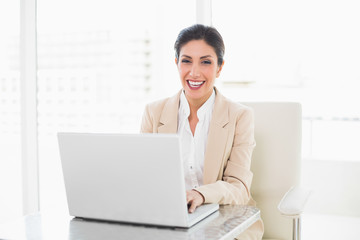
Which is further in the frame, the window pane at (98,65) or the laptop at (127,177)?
the window pane at (98,65)

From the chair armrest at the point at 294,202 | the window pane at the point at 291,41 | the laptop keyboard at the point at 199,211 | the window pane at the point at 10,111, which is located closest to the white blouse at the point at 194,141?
the chair armrest at the point at 294,202

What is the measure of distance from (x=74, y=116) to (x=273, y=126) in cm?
204

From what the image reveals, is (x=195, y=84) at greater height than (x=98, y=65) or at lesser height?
lesser

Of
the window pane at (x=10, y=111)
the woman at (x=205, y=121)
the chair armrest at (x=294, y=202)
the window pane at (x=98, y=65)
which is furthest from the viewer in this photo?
the window pane at (x=10, y=111)

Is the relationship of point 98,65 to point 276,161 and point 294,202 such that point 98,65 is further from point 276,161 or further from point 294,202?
point 294,202

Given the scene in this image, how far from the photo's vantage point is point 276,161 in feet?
6.15

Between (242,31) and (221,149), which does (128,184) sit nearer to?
(221,149)

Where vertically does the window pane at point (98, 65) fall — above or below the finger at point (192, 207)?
above

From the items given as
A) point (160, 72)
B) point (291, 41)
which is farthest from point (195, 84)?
point (160, 72)

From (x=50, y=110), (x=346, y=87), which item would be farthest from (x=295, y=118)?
(x=50, y=110)

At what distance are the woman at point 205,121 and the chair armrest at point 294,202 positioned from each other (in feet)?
0.61

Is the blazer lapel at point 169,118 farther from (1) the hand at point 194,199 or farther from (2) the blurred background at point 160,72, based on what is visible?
(2) the blurred background at point 160,72

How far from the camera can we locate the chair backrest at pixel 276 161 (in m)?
1.86

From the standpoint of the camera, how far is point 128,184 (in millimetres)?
1163
